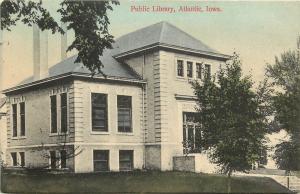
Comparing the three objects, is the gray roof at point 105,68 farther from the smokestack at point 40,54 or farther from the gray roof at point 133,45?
the smokestack at point 40,54

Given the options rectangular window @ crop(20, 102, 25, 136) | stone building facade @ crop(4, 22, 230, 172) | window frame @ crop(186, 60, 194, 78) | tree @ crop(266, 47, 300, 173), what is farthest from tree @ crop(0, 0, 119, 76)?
tree @ crop(266, 47, 300, 173)

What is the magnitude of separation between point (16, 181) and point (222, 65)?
7180 millimetres

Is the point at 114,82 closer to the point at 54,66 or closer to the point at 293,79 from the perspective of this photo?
the point at 54,66

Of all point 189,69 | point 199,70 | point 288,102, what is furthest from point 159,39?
point 288,102

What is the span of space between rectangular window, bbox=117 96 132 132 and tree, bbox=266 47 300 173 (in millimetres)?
4573

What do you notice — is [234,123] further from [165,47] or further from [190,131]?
[165,47]

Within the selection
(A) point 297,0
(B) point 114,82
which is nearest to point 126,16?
(B) point 114,82

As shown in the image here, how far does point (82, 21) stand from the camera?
16.0 metres

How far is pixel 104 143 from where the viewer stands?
733 inches

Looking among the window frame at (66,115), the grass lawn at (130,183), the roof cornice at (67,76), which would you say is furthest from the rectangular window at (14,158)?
the roof cornice at (67,76)

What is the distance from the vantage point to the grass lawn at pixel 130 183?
1688 centimetres

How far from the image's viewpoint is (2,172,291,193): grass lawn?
1688cm

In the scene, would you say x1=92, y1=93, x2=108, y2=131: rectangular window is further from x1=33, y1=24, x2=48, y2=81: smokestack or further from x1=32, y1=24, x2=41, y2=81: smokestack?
x1=32, y1=24, x2=41, y2=81: smokestack

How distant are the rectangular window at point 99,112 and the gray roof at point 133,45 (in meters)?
0.78
